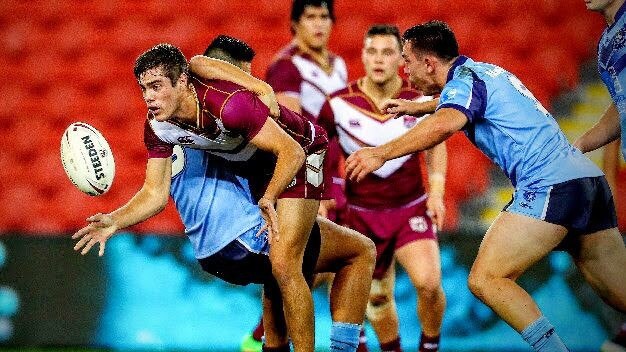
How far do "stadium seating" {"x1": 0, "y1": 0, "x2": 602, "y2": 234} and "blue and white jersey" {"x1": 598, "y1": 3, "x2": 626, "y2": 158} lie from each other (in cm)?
376

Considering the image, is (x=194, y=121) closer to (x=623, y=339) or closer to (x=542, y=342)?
(x=542, y=342)

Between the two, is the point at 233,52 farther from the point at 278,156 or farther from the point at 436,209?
the point at 436,209

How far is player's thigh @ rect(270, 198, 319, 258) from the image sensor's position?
419 cm

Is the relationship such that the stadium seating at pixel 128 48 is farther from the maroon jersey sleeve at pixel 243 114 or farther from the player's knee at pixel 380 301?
the maroon jersey sleeve at pixel 243 114

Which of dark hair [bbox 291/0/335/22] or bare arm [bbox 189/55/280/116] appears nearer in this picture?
bare arm [bbox 189/55/280/116]

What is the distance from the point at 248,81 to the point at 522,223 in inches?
51.2

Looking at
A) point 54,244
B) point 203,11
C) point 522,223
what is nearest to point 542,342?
point 522,223

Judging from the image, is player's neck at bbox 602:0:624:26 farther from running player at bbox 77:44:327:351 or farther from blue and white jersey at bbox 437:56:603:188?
running player at bbox 77:44:327:351

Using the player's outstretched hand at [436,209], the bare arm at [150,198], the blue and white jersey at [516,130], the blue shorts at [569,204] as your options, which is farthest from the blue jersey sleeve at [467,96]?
the player's outstretched hand at [436,209]

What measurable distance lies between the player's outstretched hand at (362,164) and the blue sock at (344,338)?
0.90 meters

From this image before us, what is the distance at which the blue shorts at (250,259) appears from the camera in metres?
4.41

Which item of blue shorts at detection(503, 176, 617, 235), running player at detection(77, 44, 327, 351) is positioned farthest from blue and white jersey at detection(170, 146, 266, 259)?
blue shorts at detection(503, 176, 617, 235)

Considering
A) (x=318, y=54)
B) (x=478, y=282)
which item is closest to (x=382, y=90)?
(x=318, y=54)

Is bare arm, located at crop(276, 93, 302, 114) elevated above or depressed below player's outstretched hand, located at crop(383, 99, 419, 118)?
below
